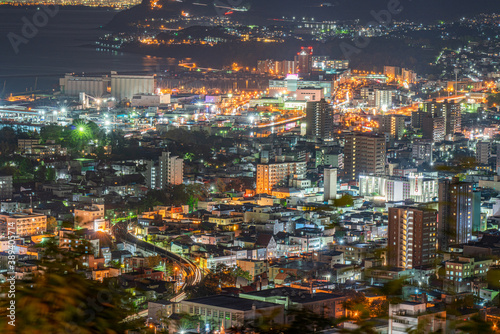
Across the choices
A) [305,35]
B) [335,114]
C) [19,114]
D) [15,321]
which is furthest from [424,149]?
[305,35]

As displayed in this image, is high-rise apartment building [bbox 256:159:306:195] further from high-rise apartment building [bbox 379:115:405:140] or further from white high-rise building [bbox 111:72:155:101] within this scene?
white high-rise building [bbox 111:72:155:101]

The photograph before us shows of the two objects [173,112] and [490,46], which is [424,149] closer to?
[173,112]

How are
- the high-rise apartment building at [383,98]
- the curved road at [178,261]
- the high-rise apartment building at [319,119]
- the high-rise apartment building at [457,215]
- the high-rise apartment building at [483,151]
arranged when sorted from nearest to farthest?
the curved road at [178,261], the high-rise apartment building at [457,215], the high-rise apartment building at [483,151], the high-rise apartment building at [319,119], the high-rise apartment building at [383,98]

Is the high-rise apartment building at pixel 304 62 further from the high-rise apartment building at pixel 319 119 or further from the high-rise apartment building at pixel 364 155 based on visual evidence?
the high-rise apartment building at pixel 364 155

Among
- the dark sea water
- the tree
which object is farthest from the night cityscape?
the dark sea water

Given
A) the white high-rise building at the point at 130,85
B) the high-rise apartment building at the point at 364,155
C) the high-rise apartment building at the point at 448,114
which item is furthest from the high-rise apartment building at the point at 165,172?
the white high-rise building at the point at 130,85

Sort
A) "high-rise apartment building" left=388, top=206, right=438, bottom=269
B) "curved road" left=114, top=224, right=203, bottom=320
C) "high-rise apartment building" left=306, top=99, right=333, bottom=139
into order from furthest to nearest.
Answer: "high-rise apartment building" left=306, top=99, right=333, bottom=139
"high-rise apartment building" left=388, top=206, right=438, bottom=269
"curved road" left=114, top=224, right=203, bottom=320
